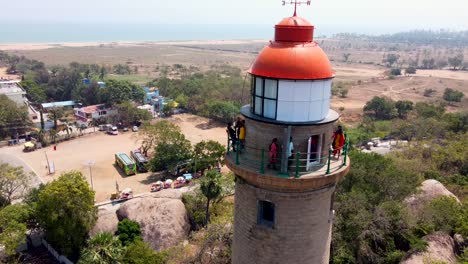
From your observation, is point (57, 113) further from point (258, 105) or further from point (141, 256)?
point (258, 105)

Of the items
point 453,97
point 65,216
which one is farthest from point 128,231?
point 453,97

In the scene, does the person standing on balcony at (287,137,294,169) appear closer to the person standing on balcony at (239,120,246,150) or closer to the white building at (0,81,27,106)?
the person standing on balcony at (239,120,246,150)

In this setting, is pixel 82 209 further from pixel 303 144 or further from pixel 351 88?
pixel 351 88

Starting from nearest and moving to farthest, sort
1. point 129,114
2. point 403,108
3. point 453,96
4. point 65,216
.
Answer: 1. point 65,216
2. point 129,114
3. point 403,108
4. point 453,96

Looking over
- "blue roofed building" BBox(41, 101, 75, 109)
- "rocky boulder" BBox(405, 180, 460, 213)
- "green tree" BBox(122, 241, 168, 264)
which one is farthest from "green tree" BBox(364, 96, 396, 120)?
"green tree" BBox(122, 241, 168, 264)

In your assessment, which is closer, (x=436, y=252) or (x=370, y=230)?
(x=436, y=252)
